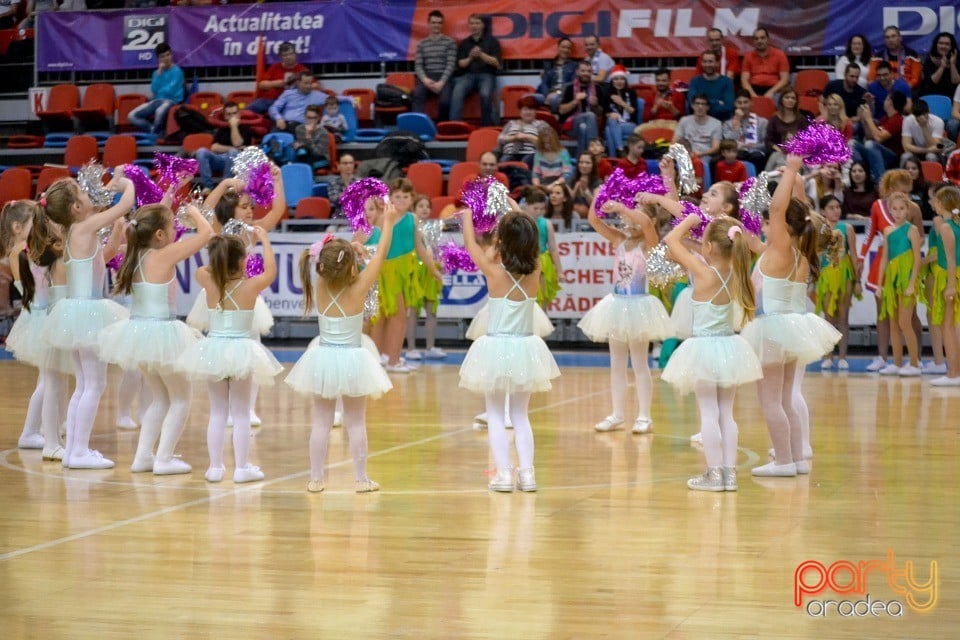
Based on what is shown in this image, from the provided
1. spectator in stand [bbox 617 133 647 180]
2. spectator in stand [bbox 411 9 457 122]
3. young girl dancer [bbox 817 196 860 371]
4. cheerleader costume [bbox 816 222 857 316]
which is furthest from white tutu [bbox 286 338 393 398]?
spectator in stand [bbox 411 9 457 122]

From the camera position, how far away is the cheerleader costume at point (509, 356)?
6.49 metres

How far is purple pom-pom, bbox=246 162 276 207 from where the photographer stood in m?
7.86

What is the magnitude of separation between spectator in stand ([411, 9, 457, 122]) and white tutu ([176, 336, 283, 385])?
10.0m

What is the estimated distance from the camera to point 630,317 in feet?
27.9

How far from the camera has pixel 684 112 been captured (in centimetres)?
1571

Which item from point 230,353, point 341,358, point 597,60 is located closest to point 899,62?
point 597,60

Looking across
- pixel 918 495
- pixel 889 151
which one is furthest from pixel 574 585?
pixel 889 151

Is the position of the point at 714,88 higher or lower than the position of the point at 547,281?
Answer: higher

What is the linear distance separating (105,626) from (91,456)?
330cm

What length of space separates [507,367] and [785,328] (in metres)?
1.58

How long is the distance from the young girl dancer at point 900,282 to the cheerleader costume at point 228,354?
22.7 feet

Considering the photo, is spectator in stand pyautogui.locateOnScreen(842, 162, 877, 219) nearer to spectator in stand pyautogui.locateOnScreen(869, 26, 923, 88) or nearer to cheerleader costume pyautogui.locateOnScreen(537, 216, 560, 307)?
spectator in stand pyautogui.locateOnScreen(869, 26, 923, 88)

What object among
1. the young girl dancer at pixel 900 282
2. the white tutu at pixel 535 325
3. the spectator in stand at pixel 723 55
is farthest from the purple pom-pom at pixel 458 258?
the spectator in stand at pixel 723 55

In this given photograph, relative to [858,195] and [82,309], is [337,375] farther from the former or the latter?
[858,195]
